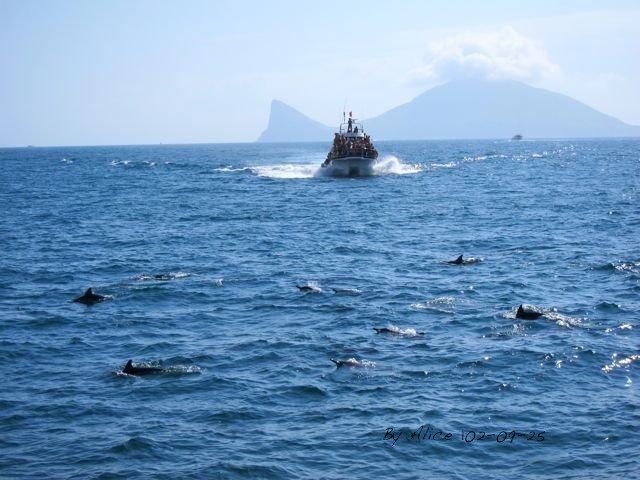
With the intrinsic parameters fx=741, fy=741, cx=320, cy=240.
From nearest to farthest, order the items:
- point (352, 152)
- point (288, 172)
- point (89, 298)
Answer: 1. point (89, 298)
2. point (352, 152)
3. point (288, 172)

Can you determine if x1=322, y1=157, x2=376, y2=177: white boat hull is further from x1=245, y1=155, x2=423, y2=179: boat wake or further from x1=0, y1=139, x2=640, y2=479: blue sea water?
x1=0, y1=139, x2=640, y2=479: blue sea water

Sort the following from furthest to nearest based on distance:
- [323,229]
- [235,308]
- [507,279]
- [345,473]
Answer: [323,229] < [507,279] < [235,308] < [345,473]

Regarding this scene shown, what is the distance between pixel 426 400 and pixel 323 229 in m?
33.3

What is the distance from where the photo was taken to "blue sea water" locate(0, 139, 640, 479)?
16469mm

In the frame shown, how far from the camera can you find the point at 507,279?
33.1m

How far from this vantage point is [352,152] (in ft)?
289

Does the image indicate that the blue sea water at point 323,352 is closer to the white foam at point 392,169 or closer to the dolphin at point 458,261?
the dolphin at point 458,261

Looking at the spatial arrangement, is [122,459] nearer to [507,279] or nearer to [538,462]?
[538,462]

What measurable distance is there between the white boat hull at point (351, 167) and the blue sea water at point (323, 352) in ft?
121

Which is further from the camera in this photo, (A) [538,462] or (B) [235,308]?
(B) [235,308]

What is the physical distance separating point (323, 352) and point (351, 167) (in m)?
67.5

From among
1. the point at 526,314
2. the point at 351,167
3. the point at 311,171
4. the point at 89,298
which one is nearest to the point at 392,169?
the point at 311,171

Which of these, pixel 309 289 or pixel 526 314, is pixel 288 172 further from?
pixel 526 314

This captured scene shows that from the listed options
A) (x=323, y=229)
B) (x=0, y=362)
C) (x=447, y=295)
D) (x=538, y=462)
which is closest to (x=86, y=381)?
(x=0, y=362)
